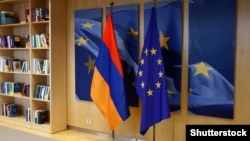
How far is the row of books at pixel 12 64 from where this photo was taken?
17.0 ft

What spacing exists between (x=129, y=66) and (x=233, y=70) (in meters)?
1.52

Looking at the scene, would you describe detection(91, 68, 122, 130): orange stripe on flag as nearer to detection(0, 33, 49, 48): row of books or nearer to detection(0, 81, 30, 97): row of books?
detection(0, 33, 49, 48): row of books

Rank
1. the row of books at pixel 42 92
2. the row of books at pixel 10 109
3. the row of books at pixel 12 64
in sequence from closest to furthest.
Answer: the row of books at pixel 42 92 < the row of books at pixel 12 64 < the row of books at pixel 10 109

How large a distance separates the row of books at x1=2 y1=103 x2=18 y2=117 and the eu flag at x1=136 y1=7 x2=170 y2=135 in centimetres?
305

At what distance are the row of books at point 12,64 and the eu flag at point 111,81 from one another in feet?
6.44

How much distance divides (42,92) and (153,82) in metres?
2.29

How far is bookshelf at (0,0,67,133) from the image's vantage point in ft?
15.4

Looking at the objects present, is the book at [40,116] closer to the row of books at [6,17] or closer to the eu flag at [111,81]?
the eu flag at [111,81]

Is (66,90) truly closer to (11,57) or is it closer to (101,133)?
(101,133)

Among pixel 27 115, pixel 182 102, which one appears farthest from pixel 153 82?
pixel 27 115

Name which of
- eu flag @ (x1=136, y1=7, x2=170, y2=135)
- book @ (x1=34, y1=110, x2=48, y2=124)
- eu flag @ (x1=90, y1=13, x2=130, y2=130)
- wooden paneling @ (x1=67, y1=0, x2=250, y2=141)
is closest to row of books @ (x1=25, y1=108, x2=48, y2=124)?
book @ (x1=34, y1=110, x2=48, y2=124)

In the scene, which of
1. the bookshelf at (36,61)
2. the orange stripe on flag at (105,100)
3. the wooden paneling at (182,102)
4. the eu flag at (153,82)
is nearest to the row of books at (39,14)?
the bookshelf at (36,61)

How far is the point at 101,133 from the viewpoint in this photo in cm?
462

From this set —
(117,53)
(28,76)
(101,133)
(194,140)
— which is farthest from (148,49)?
(28,76)
